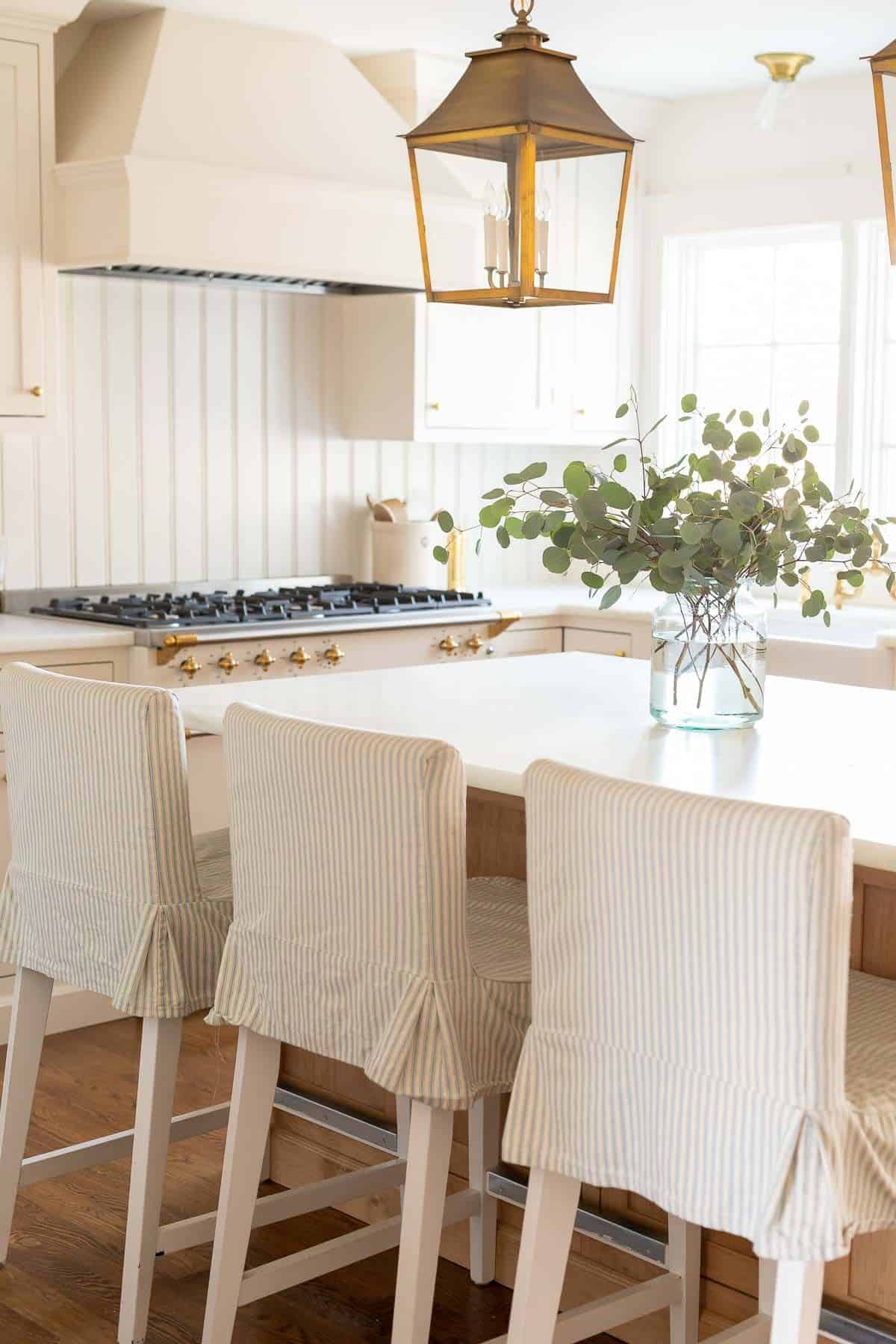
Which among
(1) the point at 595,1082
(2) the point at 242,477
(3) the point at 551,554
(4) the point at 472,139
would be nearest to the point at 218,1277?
(1) the point at 595,1082

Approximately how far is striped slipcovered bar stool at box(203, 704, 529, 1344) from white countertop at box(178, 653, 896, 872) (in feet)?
0.61

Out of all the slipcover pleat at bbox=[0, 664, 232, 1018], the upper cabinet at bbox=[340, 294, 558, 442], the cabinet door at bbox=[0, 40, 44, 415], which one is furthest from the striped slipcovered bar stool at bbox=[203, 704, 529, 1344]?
the upper cabinet at bbox=[340, 294, 558, 442]

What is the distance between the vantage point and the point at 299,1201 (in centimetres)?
246

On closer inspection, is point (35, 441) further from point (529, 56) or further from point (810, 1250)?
point (810, 1250)

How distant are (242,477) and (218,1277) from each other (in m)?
2.88

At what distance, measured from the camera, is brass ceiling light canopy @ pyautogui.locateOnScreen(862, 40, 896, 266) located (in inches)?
71.2

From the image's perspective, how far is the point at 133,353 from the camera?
14.5 ft

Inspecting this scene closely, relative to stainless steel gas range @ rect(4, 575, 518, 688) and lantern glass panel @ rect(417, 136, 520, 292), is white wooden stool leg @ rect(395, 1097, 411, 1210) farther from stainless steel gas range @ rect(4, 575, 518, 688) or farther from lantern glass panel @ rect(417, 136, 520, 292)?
stainless steel gas range @ rect(4, 575, 518, 688)

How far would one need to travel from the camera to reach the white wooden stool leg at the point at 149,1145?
2256 millimetres

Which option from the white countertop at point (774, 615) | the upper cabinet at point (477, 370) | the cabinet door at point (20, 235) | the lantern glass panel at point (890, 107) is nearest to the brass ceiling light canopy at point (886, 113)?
the lantern glass panel at point (890, 107)

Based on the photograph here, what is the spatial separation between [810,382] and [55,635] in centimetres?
252

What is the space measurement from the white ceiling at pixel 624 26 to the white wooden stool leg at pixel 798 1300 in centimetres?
315

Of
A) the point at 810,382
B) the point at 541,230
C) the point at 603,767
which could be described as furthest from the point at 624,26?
the point at 603,767

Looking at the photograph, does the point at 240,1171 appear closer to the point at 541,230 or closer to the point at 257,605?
the point at 541,230
